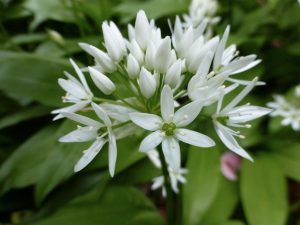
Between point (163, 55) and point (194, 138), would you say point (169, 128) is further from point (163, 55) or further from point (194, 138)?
point (163, 55)

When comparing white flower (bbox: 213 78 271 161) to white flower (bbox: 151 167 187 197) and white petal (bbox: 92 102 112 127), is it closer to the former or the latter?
white petal (bbox: 92 102 112 127)

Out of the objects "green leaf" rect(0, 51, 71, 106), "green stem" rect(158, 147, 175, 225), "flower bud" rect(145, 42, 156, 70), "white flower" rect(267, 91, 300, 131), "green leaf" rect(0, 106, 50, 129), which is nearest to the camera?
"flower bud" rect(145, 42, 156, 70)

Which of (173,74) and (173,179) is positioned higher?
(173,74)

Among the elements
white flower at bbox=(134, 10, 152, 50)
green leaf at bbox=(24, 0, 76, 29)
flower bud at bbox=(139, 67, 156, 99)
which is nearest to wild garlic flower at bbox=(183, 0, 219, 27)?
green leaf at bbox=(24, 0, 76, 29)

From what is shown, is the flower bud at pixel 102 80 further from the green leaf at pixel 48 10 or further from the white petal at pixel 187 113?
the green leaf at pixel 48 10

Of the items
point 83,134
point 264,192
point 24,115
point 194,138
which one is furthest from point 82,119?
point 264,192
